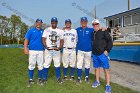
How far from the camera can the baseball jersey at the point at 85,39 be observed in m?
8.73

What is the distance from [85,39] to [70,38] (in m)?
0.49

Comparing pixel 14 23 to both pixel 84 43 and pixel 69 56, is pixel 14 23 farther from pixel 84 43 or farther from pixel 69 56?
pixel 84 43

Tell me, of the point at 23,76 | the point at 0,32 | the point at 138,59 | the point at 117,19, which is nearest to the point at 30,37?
the point at 23,76

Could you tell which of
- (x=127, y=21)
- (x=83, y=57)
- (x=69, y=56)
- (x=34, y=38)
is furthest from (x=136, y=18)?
(x=34, y=38)

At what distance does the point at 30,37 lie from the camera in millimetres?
8469

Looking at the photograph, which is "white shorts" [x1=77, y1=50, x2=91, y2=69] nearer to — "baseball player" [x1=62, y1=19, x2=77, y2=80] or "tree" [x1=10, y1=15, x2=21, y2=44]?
"baseball player" [x1=62, y1=19, x2=77, y2=80]

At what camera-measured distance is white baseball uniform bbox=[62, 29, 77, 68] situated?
349 inches

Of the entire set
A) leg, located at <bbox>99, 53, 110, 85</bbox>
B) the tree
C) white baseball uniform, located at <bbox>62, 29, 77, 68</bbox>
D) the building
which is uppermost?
the tree

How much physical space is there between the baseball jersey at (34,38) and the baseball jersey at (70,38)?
84 cm

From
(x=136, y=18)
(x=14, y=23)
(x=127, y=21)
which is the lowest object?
(x=127, y=21)

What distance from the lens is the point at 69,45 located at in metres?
8.88

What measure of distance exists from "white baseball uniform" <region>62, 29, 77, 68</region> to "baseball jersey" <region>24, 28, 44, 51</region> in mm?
843

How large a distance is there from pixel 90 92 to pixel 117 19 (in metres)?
18.2

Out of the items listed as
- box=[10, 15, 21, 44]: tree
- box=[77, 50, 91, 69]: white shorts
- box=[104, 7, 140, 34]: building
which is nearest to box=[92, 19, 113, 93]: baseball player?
box=[77, 50, 91, 69]: white shorts
